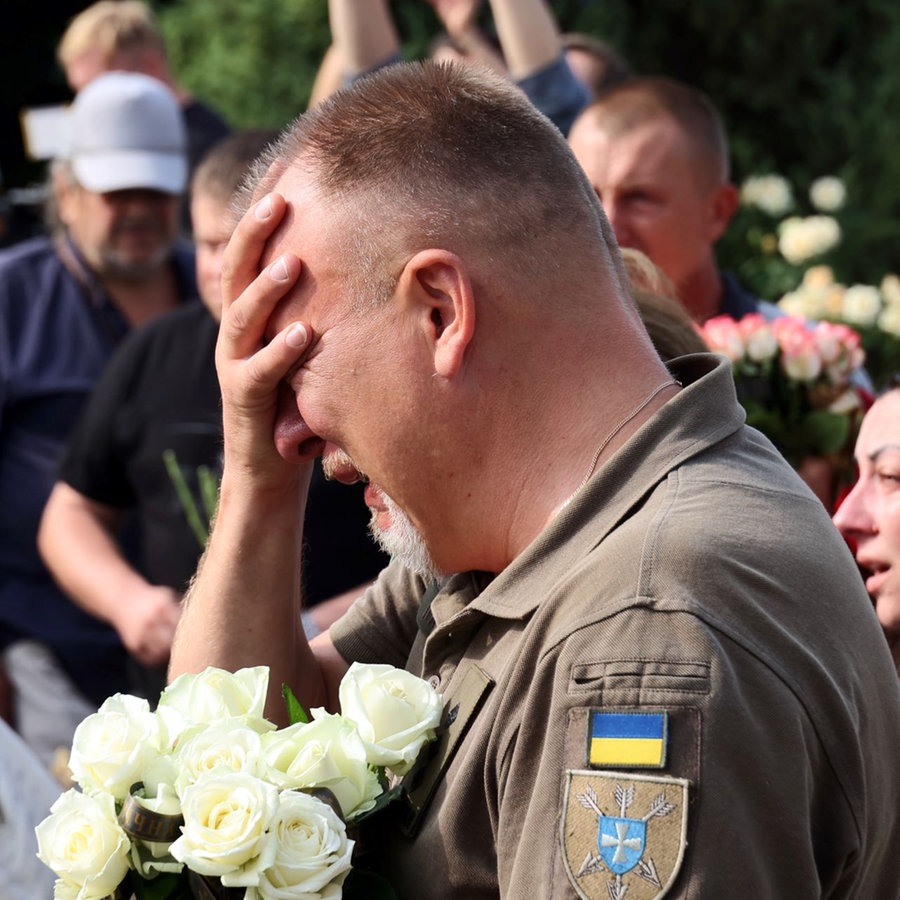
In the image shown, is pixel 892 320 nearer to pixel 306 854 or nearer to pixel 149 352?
pixel 149 352

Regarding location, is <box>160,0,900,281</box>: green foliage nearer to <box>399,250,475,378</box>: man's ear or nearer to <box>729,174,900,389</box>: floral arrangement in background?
<box>729,174,900,389</box>: floral arrangement in background

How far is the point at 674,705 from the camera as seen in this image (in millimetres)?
1447

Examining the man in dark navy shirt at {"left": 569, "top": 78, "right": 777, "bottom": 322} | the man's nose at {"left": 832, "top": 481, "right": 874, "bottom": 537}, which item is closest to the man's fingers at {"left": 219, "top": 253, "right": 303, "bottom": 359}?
the man's nose at {"left": 832, "top": 481, "right": 874, "bottom": 537}

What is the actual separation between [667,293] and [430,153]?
1.12 meters

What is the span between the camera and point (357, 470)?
1.94m

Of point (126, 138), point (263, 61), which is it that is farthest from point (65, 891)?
Answer: point (263, 61)

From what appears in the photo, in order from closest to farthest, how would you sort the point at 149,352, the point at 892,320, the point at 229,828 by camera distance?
1. the point at 229,828
2. the point at 149,352
3. the point at 892,320

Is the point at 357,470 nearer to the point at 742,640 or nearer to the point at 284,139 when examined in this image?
the point at 284,139

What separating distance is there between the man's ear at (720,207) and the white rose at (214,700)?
294 cm

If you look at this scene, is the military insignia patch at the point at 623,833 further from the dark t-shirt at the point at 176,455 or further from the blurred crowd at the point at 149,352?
the dark t-shirt at the point at 176,455

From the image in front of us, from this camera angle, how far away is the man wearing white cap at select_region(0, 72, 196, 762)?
4.80 metres

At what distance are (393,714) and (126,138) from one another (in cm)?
413

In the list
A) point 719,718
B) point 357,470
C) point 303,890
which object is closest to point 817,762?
point 719,718

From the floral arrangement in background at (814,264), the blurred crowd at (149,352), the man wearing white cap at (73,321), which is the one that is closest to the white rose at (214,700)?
the blurred crowd at (149,352)
